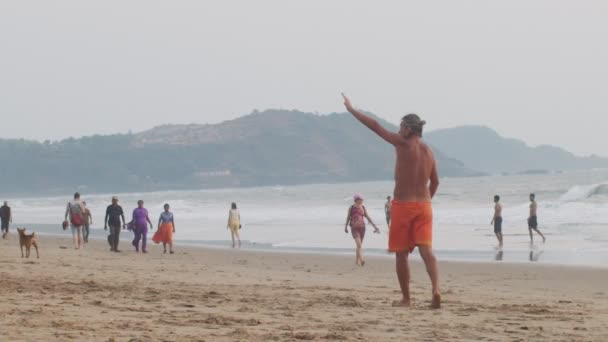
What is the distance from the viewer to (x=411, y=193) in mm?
7926

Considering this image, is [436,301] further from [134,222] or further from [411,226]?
[134,222]

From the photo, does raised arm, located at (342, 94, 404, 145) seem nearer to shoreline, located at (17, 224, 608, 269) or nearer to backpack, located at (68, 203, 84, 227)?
shoreline, located at (17, 224, 608, 269)

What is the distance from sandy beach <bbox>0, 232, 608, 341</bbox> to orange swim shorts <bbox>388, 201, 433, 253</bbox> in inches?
22.8

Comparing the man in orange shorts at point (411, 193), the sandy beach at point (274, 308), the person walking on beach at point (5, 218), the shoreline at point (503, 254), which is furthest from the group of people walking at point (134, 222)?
the man in orange shorts at point (411, 193)

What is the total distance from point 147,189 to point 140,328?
177 metres

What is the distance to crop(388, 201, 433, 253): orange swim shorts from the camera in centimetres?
788

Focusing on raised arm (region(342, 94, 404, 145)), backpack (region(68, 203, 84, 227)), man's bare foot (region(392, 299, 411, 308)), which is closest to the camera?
raised arm (region(342, 94, 404, 145))

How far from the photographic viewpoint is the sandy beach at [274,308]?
639 centimetres

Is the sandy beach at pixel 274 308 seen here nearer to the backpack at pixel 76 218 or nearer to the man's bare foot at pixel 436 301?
the man's bare foot at pixel 436 301

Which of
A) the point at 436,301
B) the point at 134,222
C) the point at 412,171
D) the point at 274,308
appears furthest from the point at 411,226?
the point at 134,222

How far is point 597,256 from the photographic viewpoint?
18438mm

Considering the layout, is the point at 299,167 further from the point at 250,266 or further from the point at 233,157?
the point at 250,266

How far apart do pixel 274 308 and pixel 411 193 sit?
1.53 meters

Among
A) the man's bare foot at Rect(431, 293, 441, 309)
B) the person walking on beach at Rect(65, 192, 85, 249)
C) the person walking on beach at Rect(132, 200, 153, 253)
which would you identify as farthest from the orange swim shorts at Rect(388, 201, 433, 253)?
the person walking on beach at Rect(65, 192, 85, 249)
